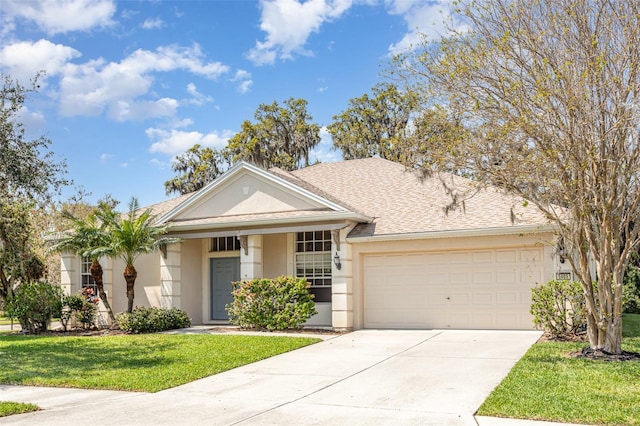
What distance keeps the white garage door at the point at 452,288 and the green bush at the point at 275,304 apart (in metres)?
1.94

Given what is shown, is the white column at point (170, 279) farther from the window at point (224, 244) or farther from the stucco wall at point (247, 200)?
the window at point (224, 244)

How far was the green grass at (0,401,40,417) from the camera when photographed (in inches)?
334

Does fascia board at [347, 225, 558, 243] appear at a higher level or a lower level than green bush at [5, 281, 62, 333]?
higher

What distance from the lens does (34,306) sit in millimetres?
19297

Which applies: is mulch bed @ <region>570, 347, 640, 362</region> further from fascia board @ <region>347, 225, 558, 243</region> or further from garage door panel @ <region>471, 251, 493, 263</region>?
garage door panel @ <region>471, 251, 493, 263</region>

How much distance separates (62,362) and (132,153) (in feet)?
46.4

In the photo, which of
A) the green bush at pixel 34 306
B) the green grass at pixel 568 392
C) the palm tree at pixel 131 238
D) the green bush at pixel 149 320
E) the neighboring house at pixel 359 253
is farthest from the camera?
the green bush at pixel 34 306

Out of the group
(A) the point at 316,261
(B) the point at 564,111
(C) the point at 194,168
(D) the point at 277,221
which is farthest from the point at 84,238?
(C) the point at 194,168

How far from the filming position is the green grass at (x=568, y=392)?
299 inches

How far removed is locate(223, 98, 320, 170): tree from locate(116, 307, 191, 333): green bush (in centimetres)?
2174

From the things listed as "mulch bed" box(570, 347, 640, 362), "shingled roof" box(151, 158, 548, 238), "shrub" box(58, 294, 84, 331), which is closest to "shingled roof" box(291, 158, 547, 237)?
"shingled roof" box(151, 158, 548, 238)

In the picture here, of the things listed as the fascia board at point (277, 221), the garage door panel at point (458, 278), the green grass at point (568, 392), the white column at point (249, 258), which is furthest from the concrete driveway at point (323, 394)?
the white column at point (249, 258)

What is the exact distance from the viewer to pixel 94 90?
795 inches

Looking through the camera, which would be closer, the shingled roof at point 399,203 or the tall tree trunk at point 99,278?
the shingled roof at point 399,203
